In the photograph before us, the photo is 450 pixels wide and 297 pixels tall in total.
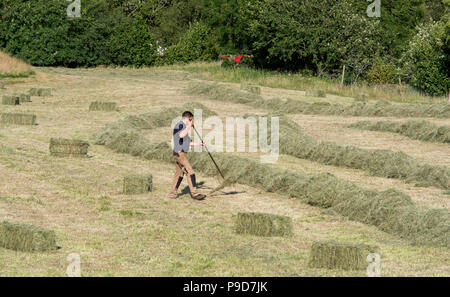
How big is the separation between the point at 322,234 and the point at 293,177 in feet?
17.2

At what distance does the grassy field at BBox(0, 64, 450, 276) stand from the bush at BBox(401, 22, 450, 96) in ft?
61.1

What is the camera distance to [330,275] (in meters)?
14.6

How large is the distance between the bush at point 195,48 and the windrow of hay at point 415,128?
4502 cm

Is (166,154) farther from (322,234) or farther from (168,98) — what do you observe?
(168,98)

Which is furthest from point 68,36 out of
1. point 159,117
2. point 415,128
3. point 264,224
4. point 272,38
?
point 264,224

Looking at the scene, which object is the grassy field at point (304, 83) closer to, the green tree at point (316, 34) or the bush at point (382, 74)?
the bush at point (382, 74)

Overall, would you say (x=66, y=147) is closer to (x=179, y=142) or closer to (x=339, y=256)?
(x=179, y=142)

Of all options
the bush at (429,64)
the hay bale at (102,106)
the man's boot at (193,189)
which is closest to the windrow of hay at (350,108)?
the hay bale at (102,106)

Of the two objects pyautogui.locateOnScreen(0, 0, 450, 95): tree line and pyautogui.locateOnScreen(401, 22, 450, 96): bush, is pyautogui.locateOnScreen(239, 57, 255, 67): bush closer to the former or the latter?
pyautogui.locateOnScreen(0, 0, 450, 95): tree line

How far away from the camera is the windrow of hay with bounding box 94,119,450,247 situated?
18.6 meters

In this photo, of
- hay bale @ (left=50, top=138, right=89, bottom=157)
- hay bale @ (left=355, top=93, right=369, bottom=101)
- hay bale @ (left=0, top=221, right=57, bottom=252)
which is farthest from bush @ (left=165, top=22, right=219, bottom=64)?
hay bale @ (left=0, top=221, right=57, bottom=252)

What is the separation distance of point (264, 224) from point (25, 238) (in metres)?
4.94

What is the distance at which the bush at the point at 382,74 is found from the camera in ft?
200
